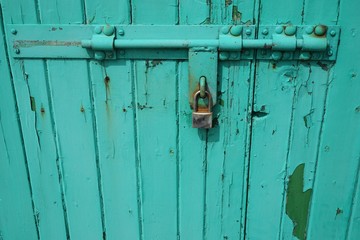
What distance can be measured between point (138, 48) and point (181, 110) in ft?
0.72

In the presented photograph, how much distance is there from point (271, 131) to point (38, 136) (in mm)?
724

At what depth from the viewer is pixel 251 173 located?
1.14m

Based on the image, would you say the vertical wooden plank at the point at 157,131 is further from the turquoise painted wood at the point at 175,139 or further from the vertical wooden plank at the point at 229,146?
the vertical wooden plank at the point at 229,146

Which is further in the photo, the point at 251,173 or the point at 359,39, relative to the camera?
the point at 251,173

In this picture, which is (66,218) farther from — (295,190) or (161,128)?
(295,190)

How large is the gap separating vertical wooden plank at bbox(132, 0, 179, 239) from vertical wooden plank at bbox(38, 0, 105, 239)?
0.50 feet

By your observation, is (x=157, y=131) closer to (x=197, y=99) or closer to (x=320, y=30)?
(x=197, y=99)

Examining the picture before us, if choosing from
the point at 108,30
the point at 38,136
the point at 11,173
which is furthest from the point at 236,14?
the point at 11,173

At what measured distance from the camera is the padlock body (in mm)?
1030

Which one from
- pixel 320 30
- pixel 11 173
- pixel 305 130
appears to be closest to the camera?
pixel 320 30

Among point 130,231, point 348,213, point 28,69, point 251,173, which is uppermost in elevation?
point 28,69

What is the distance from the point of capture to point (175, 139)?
1112mm

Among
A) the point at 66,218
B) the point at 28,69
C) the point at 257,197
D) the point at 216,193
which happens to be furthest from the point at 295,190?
the point at 28,69

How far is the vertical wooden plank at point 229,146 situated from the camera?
101cm
